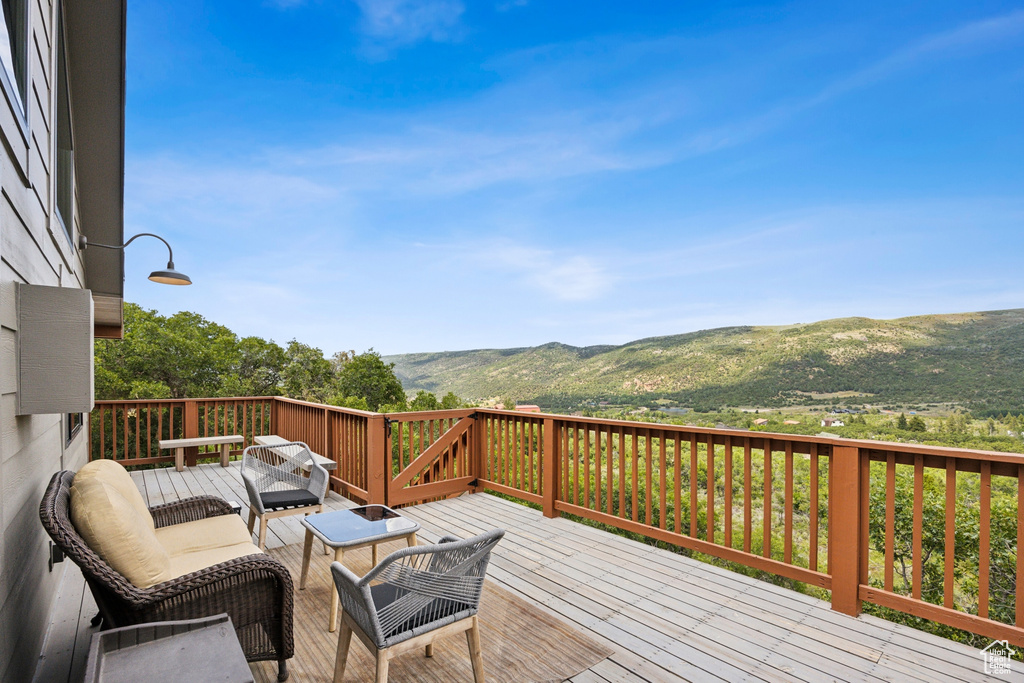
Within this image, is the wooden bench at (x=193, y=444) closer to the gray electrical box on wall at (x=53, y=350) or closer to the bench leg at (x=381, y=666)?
the gray electrical box on wall at (x=53, y=350)

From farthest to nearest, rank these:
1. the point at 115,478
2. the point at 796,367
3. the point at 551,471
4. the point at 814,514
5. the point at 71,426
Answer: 1. the point at 796,367
2. the point at 551,471
3. the point at 71,426
4. the point at 814,514
5. the point at 115,478

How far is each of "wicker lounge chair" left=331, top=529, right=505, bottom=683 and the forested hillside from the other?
14.9m

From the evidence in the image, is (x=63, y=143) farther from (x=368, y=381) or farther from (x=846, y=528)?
(x=368, y=381)

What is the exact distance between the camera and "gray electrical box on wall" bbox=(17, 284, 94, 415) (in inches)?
70.7

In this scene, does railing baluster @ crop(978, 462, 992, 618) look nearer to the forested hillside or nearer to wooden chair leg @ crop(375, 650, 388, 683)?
wooden chair leg @ crop(375, 650, 388, 683)

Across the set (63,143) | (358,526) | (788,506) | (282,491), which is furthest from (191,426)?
(788,506)

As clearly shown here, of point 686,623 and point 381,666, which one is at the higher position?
point 381,666

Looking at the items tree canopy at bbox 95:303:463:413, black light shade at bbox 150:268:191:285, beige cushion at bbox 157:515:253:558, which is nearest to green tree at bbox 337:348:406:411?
tree canopy at bbox 95:303:463:413

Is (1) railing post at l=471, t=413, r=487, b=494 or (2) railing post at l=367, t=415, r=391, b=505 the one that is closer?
(2) railing post at l=367, t=415, r=391, b=505

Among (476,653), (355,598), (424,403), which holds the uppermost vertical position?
(355,598)

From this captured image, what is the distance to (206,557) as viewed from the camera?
244cm

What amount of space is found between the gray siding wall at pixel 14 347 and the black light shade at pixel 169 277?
2101 millimetres

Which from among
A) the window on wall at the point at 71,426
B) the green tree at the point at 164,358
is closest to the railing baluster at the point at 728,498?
the window on wall at the point at 71,426

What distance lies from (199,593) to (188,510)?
1.38 metres
